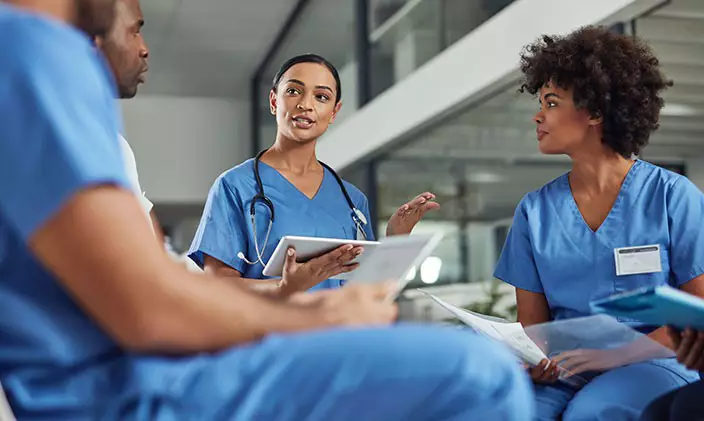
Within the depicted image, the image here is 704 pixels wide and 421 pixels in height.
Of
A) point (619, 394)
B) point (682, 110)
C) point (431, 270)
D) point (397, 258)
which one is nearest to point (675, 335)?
point (619, 394)

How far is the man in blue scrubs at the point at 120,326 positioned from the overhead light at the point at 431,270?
3.46 m

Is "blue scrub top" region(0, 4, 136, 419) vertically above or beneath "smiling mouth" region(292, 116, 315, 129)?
beneath

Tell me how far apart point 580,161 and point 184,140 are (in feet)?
22.2

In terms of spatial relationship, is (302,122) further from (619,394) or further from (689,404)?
(689,404)

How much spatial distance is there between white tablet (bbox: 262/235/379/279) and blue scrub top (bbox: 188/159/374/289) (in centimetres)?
21

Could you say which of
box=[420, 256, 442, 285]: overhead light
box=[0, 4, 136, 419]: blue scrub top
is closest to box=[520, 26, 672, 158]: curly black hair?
box=[0, 4, 136, 419]: blue scrub top

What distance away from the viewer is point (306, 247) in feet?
5.33

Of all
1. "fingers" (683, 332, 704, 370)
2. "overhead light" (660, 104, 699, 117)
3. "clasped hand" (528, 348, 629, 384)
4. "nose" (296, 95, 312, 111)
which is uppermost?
"overhead light" (660, 104, 699, 117)

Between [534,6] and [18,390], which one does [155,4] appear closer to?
[534,6]

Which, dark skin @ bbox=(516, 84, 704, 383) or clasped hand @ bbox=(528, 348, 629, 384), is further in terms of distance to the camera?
dark skin @ bbox=(516, 84, 704, 383)

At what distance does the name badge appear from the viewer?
5.16 ft

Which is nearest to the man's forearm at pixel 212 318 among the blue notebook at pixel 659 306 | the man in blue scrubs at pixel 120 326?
the man in blue scrubs at pixel 120 326

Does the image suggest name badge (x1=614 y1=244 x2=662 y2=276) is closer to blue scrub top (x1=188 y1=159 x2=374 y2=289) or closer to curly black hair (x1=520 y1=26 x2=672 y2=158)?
curly black hair (x1=520 y1=26 x2=672 y2=158)

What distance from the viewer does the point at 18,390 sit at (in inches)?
27.0
